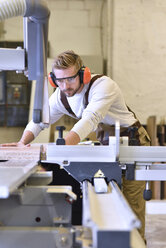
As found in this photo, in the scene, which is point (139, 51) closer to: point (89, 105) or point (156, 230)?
point (156, 230)

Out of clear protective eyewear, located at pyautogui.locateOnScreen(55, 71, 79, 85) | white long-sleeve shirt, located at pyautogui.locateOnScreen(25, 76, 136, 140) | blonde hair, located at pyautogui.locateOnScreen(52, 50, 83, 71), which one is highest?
blonde hair, located at pyautogui.locateOnScreen(52, 50, 83, 71)

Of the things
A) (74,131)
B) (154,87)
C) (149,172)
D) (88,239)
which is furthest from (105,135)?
(154,87)

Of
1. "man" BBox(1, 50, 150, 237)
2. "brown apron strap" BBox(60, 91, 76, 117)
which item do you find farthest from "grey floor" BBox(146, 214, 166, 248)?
"brown apron strap" BBox(60, 91, 76, 117)

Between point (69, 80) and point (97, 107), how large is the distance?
8.5 inches

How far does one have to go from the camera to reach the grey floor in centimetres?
238

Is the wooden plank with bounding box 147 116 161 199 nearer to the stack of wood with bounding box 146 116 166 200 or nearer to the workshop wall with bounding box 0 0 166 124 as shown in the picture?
the stack of wood with bounding box 146 116 166 200

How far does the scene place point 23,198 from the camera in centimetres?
97

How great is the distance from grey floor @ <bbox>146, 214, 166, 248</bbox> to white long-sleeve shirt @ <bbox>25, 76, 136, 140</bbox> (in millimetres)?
1124

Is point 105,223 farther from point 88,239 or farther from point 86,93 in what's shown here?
point 86,93

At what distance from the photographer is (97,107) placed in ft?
5.12

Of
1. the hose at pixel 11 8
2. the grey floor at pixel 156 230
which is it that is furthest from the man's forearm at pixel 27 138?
the grey floor at pixel 156 230

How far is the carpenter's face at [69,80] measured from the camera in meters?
1.59

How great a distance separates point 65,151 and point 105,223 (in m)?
0.53

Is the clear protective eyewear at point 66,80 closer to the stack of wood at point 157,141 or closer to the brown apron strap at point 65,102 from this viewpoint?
the brown apron strap at point 65,102
